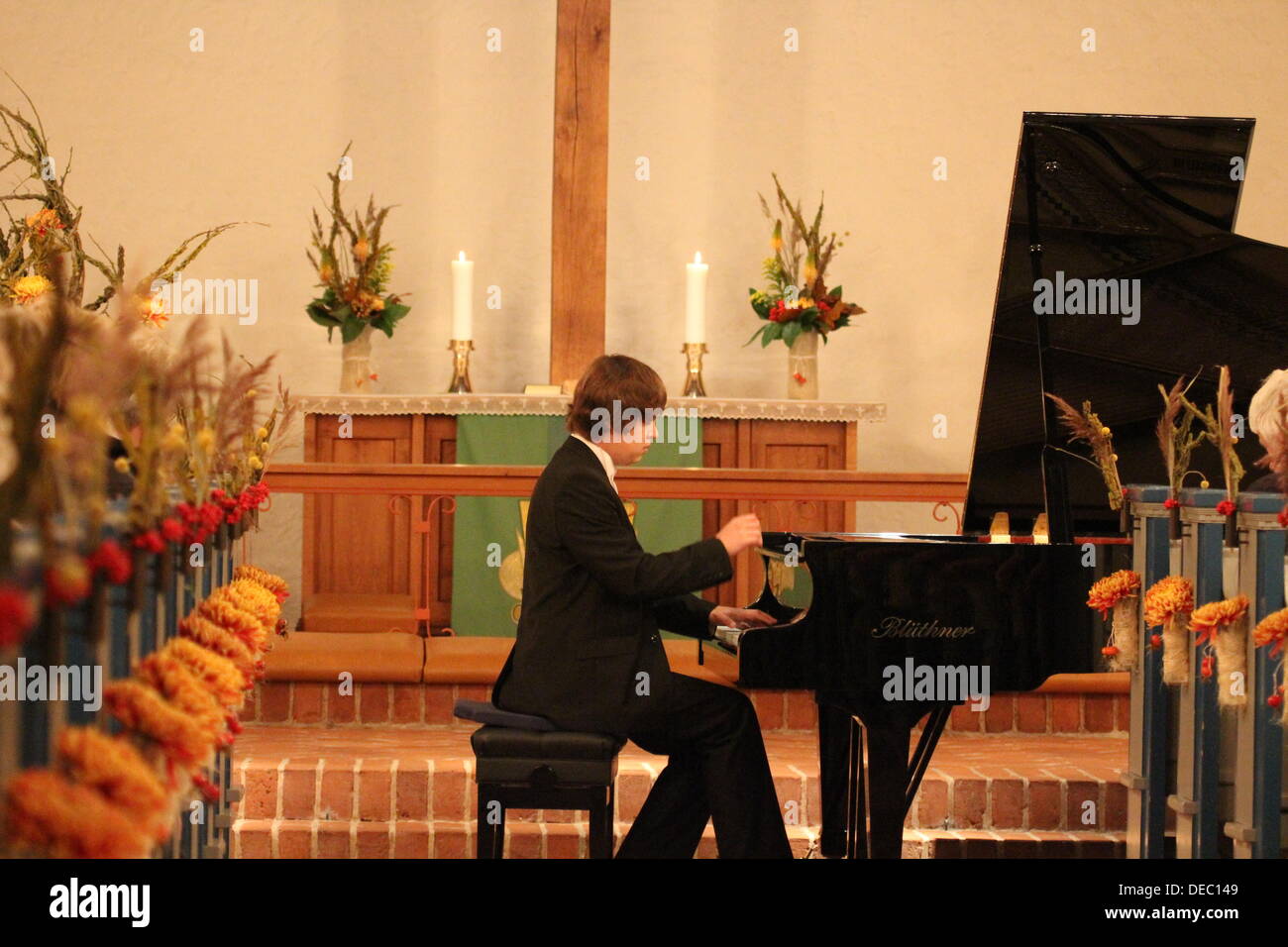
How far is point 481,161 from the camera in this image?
766cm

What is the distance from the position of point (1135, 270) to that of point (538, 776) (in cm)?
198

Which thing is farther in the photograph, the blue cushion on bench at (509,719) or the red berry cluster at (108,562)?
the blue cushion on bench at (509,719)

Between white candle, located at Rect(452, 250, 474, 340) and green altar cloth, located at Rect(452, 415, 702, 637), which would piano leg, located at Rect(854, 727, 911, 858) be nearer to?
green altar cloth, located at Rect(452, 415, 702, 637)

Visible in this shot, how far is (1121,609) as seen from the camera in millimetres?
3467

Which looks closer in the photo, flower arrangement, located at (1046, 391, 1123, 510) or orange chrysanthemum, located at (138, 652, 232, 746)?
orange chrysanthemum, located at (138, 652, 232, 746)

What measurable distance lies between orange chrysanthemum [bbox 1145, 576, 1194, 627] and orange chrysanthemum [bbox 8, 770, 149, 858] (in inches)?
97.8

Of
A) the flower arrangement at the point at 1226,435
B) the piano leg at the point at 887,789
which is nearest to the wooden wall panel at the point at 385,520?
the flower arrangement at the point at 1226,435

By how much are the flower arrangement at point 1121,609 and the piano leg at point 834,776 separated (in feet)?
2.17

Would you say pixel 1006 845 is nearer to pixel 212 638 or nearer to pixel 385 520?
pixel 212 638

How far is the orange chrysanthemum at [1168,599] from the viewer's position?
10.8 feet

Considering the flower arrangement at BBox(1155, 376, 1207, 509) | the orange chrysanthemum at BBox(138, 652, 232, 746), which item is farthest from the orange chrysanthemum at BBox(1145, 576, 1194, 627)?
the orange chrysanthemum at BBox(138, 652, 232, 746)

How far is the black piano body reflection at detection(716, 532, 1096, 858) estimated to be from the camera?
10.4 feet

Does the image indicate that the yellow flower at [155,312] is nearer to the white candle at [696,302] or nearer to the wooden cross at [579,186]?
the wooden cross at [579,186]
